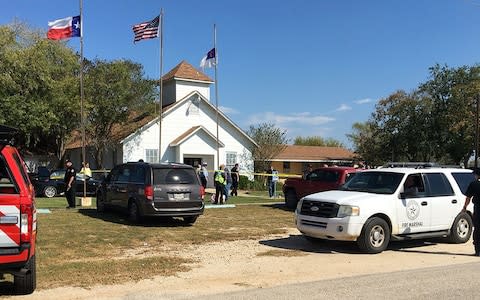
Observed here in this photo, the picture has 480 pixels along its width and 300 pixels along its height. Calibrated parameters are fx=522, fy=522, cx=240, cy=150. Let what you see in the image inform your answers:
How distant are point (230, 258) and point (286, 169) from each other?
50.5m

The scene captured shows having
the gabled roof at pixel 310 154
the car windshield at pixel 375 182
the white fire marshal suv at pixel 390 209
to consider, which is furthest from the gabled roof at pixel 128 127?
the white fire marshal suv at pixel 390 209

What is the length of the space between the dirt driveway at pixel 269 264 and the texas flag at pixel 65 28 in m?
13.8

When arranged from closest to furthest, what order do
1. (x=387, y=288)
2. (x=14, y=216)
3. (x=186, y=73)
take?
(x=14, y=216), (x=387, y=288), (x=186, y=73)

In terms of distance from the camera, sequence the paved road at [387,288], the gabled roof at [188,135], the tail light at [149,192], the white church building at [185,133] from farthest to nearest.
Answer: the white church building at [185,133] < the gabled roof at [188,135] < the tail light at [149,192] < the paved road at [387,288]

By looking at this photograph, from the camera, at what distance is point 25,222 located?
20.3ft

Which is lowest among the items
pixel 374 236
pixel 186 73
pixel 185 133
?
pixel 374 236

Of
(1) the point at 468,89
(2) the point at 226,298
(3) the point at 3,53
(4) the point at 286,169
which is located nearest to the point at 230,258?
(2) the point at 226,298

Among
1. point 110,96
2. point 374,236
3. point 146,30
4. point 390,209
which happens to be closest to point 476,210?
point 390,209

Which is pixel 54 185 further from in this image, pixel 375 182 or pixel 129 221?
pixel 375 182

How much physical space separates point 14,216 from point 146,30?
921 inches

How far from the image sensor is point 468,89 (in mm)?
46500

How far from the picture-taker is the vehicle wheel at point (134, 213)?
14363 millimetres

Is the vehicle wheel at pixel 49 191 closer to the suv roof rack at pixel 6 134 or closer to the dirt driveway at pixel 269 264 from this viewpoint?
the dirt driveway at pixel 269 264

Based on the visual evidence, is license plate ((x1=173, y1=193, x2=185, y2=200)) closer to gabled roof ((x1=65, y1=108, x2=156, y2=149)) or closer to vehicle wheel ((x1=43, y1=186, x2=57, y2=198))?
vehicle wheel ((x1=43, y1=186, x2=57, y2=198))
